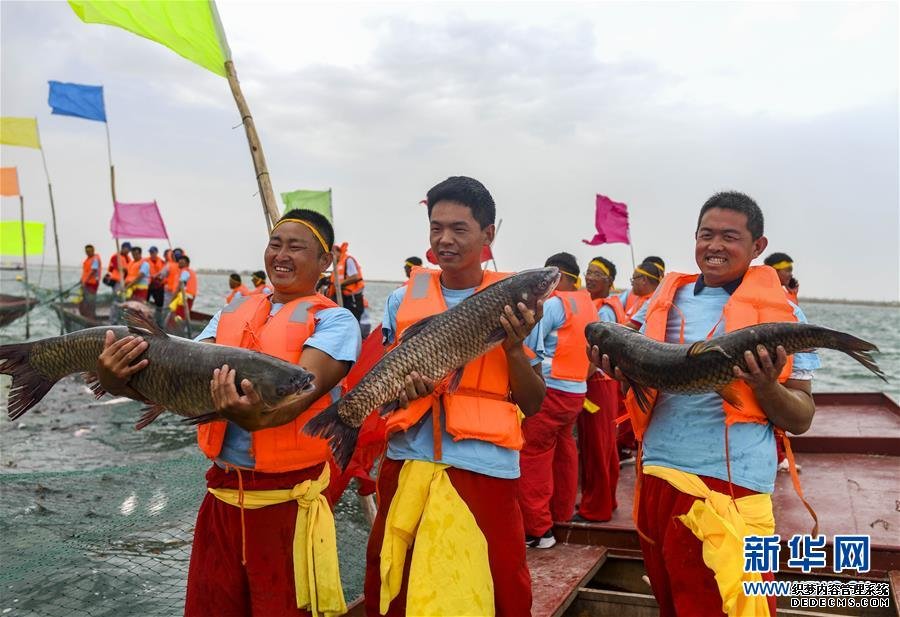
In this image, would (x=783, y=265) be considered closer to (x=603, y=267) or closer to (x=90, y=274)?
(x=603, y=267)

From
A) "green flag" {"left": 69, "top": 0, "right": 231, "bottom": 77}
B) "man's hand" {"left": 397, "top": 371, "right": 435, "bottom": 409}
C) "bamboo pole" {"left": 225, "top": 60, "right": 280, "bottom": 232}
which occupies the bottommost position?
"man's hand" {"left": 397, "top": 371, "right": 435, "bottom": 409}

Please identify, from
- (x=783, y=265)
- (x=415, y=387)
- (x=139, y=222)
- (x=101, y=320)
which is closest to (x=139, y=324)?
(x=415, y=387)

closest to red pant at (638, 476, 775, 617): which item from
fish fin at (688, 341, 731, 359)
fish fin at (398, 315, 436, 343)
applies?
fish fin at (688, 341, 731, 359)

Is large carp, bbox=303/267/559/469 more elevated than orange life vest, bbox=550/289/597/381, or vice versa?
large carp, bbox=303/267/559/469

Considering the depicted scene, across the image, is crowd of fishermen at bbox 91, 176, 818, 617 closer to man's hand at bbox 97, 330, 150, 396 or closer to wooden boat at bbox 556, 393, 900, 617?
man's hand at bbox 97, 330, 150, 396

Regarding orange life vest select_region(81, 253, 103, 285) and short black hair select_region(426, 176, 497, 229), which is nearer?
short black hair select_region(426, 176, 497, 229)

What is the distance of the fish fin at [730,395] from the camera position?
9.59ft

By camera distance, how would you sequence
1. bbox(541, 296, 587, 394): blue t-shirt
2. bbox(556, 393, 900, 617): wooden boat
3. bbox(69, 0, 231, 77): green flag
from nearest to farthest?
bbox(556, 393, 900, 617): wooden boat
bbox(69, 0, 231, 77): green flag
bbox(541, 296, 587, 394): blue t-shirt

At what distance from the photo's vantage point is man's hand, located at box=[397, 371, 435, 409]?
2.89m

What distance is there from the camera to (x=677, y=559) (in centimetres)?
309

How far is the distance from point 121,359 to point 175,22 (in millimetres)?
3159

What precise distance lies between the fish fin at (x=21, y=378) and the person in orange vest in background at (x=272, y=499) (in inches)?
17.3

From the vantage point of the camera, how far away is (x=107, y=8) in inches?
189

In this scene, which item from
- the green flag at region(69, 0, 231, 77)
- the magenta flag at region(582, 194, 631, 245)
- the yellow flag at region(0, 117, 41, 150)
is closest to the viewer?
the green flag at region(69, 0, 231, 77)
